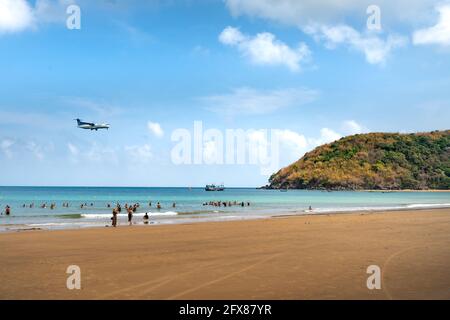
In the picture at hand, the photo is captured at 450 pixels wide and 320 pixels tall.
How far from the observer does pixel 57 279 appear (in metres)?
12.4

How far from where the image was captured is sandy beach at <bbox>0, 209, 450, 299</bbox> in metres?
10.7

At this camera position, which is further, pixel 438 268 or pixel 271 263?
pixel 271 263

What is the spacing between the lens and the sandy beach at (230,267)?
35.1ft

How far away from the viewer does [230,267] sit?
1415 centimetres

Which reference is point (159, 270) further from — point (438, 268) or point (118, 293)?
point (438, 268)

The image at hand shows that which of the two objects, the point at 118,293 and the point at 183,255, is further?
the point at 183,255
